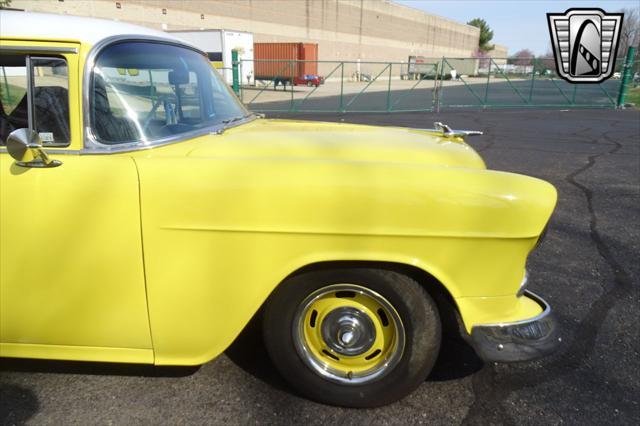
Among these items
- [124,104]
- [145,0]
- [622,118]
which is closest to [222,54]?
[145,0]

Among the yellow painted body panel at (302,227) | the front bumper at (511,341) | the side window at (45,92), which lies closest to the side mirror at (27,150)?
the side window at (45,92)

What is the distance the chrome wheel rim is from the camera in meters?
2.04

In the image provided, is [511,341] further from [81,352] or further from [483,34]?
[483,34]

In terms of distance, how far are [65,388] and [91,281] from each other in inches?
29.2

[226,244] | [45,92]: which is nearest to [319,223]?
[226,244]

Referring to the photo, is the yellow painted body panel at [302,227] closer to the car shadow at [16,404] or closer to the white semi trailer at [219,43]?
the car shadow at [16,404]

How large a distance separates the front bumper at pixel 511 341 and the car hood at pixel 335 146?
34.1 inches

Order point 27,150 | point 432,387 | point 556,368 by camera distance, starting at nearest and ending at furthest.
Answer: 1. point 27,150
2. point 432,387
3. point 556,368

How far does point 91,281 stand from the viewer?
1.95m

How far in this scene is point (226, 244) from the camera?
1.91 metres

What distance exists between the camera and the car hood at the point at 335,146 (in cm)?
226

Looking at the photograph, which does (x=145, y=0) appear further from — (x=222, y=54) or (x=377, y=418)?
(x=377, y=418)

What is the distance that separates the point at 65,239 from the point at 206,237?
24.3 inches

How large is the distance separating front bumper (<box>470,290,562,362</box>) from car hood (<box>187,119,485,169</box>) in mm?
865
